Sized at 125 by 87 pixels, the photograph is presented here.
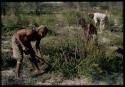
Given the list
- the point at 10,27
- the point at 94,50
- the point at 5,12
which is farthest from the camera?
the point at 5,12

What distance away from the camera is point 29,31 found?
235 inches

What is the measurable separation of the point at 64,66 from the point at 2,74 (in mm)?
1263

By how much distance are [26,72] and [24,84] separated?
0.62 m

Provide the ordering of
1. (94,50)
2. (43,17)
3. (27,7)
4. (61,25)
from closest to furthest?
(94,50) < (61,25) < (43,17) < (27,7)

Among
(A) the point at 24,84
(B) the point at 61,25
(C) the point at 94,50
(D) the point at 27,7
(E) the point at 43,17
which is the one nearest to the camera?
(A) the point at 24,84

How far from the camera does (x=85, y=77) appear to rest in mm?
6117

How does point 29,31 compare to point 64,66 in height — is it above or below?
above

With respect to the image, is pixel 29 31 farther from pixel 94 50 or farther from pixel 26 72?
pixel 94 50

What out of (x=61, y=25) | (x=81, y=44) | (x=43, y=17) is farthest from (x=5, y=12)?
(x=81, y=44)

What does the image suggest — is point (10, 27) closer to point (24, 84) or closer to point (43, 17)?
point (43, 17)

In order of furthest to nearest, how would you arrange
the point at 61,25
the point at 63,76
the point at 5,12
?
the point at 5,12, the point at 61,25, the point at 63,76

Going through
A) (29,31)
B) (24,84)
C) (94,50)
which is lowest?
(24,84)

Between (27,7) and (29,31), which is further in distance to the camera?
(27,7)

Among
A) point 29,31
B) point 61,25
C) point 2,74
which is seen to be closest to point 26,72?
point 2,74
